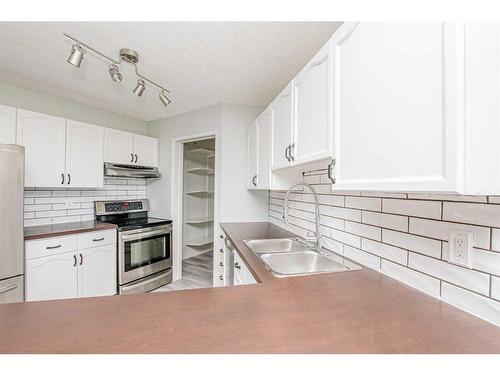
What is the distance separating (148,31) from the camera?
4.99 ft

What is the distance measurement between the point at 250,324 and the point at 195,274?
2922mm

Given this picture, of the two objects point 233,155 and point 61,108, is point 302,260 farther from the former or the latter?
point 61,108

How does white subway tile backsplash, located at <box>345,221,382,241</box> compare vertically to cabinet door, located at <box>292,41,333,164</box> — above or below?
below

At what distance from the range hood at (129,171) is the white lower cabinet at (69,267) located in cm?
71

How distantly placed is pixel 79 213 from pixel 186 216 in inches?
50.6

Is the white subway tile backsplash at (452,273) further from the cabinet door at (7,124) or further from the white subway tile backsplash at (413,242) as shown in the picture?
the cabinet door at (7,124)

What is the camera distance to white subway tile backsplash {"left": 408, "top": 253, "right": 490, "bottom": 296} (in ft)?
2.52

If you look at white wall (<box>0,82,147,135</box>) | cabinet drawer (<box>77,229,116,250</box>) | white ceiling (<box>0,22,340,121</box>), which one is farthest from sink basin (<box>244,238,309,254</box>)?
white wall (<box>0,82,147,135</box>)

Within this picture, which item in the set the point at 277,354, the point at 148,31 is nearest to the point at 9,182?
the point at 148,31

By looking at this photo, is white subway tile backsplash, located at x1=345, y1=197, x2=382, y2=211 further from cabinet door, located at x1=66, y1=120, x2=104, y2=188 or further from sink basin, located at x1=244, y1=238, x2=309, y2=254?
cabinet door, located at x1=66, y1=120, x2=104, y2=188

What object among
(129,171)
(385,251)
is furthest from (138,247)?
(385,251)

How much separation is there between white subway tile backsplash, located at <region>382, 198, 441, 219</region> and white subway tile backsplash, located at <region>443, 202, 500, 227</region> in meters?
0.04

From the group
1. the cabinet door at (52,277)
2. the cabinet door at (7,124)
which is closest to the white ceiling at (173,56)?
the cabinet door at (7,124)
